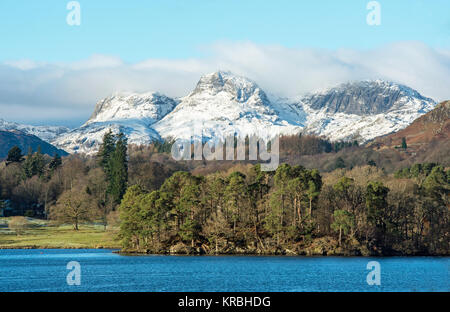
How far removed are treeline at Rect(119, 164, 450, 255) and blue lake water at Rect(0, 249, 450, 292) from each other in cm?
746

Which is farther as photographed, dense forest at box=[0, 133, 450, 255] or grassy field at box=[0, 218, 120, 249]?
grassy field at box=[0, 218, 120, 249]

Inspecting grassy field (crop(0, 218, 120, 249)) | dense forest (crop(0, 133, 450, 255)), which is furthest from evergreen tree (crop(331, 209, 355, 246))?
grassy field (crop(0, 218, 120, 249))

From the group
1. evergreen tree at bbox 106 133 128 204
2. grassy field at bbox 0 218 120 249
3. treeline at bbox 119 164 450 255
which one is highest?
evergreen tree at bbox 106 133 128 204

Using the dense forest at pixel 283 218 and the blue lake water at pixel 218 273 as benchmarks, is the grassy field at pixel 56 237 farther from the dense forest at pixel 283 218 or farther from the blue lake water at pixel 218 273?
the blue lake water at pixel 218 273

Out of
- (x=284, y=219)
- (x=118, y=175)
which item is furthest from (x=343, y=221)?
(x=118, y=175)

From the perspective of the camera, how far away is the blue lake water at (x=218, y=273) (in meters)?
63.5

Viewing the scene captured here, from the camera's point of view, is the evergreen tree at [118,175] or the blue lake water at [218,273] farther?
the evergreen tree at [118,175]

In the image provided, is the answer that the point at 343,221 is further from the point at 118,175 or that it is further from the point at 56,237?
the point at 118,175

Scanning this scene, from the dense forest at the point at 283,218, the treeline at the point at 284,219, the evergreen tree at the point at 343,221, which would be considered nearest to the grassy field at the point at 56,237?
the dense forest at the point at 283,218

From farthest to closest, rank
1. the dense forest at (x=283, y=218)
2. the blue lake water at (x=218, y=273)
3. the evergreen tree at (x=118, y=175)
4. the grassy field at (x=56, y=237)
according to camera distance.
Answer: the evergreen tree at (x=118, y=175) → the grassy field at (x=56, y=237) → the dense forest at (x=283, y=218) → the blue lake water at (x=218, y=273)

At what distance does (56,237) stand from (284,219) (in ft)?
156

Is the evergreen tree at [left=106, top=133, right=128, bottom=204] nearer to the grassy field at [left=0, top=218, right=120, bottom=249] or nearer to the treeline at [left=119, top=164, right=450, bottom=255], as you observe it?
the grassy field at [left=0, top=218, right=120, bottom=249]

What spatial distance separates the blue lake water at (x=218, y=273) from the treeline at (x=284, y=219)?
7.46m

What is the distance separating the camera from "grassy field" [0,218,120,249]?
118125 millimetres
